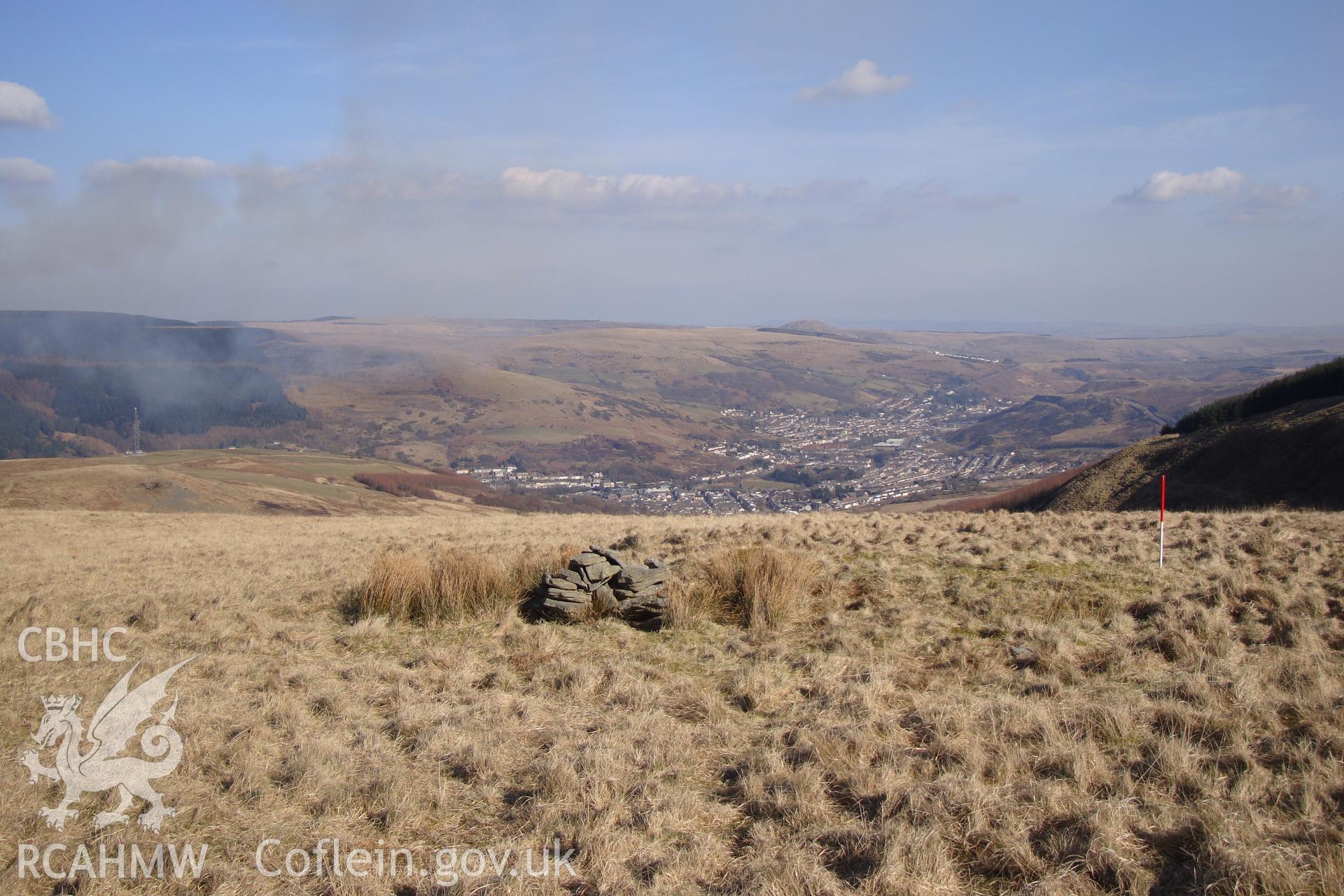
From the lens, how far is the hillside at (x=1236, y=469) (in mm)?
22453

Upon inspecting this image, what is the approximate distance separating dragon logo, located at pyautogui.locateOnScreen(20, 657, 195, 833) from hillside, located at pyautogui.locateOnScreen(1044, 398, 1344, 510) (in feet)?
80.0

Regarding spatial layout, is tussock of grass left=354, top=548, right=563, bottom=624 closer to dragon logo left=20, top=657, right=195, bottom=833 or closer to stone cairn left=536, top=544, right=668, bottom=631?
stone cairn left=536, top=544, right=668, bottom=631

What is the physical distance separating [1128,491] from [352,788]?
29.7m

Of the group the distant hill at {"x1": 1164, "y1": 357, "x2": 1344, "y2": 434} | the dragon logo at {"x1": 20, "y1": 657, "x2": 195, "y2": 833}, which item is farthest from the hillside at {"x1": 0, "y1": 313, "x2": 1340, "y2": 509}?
the dragon logo at {"x1": 20, "y1": 657, "x2": 195, "y2": 833}

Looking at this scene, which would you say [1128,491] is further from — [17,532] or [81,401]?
[81,401]

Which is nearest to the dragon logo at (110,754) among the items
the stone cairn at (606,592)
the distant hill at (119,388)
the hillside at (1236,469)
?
the stone cairn at (606,592)

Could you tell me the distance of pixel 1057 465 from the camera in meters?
86.2

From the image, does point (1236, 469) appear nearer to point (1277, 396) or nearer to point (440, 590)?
point (1277, 396)

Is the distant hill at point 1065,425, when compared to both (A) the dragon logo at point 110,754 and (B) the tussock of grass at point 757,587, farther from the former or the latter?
(A) the dragon logo at point 110,754

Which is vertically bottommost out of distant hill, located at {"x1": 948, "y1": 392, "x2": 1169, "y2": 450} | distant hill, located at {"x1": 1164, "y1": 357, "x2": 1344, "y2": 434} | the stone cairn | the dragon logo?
distant hill, located at {"x1": 948, "y1": 392, "x2": 1169, "y2": 450}

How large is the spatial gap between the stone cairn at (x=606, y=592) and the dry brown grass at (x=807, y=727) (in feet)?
1.24

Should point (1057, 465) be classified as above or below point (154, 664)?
below

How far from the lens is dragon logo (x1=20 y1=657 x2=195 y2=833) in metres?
5.25

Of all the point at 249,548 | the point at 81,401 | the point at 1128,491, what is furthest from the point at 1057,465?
the point at 81,401
